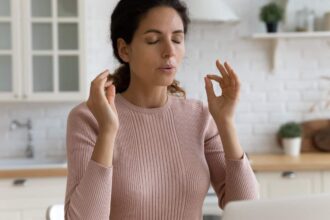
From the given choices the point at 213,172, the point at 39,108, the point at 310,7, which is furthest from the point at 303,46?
the point at 213,172

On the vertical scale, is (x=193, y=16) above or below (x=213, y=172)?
above

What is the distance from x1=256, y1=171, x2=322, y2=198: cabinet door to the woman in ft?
5.80

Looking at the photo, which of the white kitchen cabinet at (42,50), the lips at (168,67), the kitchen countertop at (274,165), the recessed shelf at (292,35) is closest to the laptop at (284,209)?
the lips at (168,67)

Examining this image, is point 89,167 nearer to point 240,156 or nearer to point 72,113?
point 72,113

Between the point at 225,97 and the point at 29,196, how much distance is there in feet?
6.41

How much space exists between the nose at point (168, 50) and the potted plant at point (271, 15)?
235 cm

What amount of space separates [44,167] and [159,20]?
1.89 m

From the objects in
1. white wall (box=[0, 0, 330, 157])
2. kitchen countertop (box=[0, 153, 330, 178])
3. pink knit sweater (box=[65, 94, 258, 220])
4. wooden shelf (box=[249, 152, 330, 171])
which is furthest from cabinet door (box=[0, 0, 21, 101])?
pink knit sweater (box=[65, 94, 258, 220])

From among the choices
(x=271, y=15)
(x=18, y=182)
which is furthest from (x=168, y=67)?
(x=271, y=15)

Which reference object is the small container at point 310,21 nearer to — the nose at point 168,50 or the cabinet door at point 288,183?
the cabinet door at point 288,183

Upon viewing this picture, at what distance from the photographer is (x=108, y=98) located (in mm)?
1266

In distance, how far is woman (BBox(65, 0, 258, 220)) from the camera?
123 cm

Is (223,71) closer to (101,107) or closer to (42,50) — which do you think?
(101,107)

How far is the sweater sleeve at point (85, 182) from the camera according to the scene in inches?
47.3
